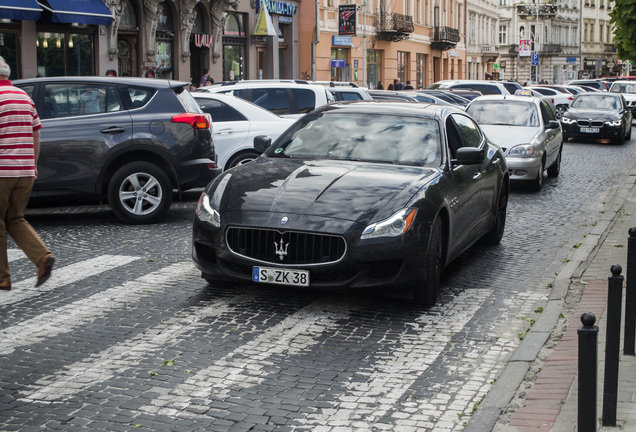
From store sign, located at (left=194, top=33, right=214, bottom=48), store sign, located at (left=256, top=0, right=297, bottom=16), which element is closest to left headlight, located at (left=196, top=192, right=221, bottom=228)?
store sign, located at (left=194, top=33, right=214, bottom=48)

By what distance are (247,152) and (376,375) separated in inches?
365

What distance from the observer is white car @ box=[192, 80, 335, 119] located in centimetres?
1662

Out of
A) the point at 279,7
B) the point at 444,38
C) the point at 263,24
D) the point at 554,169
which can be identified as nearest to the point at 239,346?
the point at 554,169

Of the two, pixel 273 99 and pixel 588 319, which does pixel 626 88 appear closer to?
pixel 273 99

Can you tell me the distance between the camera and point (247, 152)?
14.7 m

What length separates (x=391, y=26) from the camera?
4853 centimetres

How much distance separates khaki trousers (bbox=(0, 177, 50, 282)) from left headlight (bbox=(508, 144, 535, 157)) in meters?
10.3

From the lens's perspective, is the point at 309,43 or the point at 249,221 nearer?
the point at 249,221

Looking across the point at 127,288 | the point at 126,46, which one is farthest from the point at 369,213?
the point at 126,46

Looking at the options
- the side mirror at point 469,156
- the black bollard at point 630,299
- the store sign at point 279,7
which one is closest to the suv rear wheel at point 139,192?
the side mirror at point 469,156

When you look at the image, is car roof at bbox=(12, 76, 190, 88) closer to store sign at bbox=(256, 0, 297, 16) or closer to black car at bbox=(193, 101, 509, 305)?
black car at bbox=(193, 101, 509, 305)

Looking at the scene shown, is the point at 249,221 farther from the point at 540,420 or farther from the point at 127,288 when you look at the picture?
the point at 540,420

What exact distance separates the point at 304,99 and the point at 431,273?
1017 centimetres

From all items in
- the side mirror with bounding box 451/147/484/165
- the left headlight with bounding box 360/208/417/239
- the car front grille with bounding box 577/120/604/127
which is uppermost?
the side mirror with bounding box 451/147/484/165
